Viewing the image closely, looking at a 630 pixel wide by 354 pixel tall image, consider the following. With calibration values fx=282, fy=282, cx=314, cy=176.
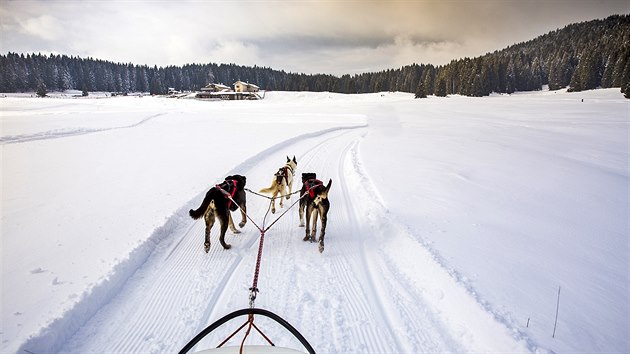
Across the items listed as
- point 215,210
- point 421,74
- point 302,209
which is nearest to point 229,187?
point 215,210

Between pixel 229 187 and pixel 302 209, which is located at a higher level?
pixel 229 187

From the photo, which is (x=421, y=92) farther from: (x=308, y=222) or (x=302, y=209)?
(x=308, y=222)

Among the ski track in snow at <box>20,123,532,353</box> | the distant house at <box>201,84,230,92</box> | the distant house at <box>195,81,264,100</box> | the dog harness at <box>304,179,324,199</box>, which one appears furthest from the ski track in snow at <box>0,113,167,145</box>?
the distant house at <box>201,84,230,92</box>

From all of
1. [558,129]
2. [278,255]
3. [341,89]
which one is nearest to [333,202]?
[278,255]

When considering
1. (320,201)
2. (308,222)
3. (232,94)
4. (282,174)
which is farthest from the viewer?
(232,94)

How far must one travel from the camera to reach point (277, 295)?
3.87m

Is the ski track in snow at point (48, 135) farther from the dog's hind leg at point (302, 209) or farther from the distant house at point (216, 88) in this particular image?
the distant house at point (216, 88)

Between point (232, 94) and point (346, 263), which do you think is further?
point (232, 94)

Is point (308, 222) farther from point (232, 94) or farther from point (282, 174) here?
point (232, 94)

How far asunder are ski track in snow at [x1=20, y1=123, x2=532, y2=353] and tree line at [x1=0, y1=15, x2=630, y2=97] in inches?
2076

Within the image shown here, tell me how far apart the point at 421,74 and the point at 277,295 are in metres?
104

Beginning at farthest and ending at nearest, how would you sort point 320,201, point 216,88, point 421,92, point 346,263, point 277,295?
point 216,88, point 421,92, point 320,201, point 346,263, point 277,295

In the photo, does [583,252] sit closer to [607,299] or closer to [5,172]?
[607,299]

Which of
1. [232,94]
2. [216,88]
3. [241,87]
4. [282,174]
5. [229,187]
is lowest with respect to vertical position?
[282,174]
